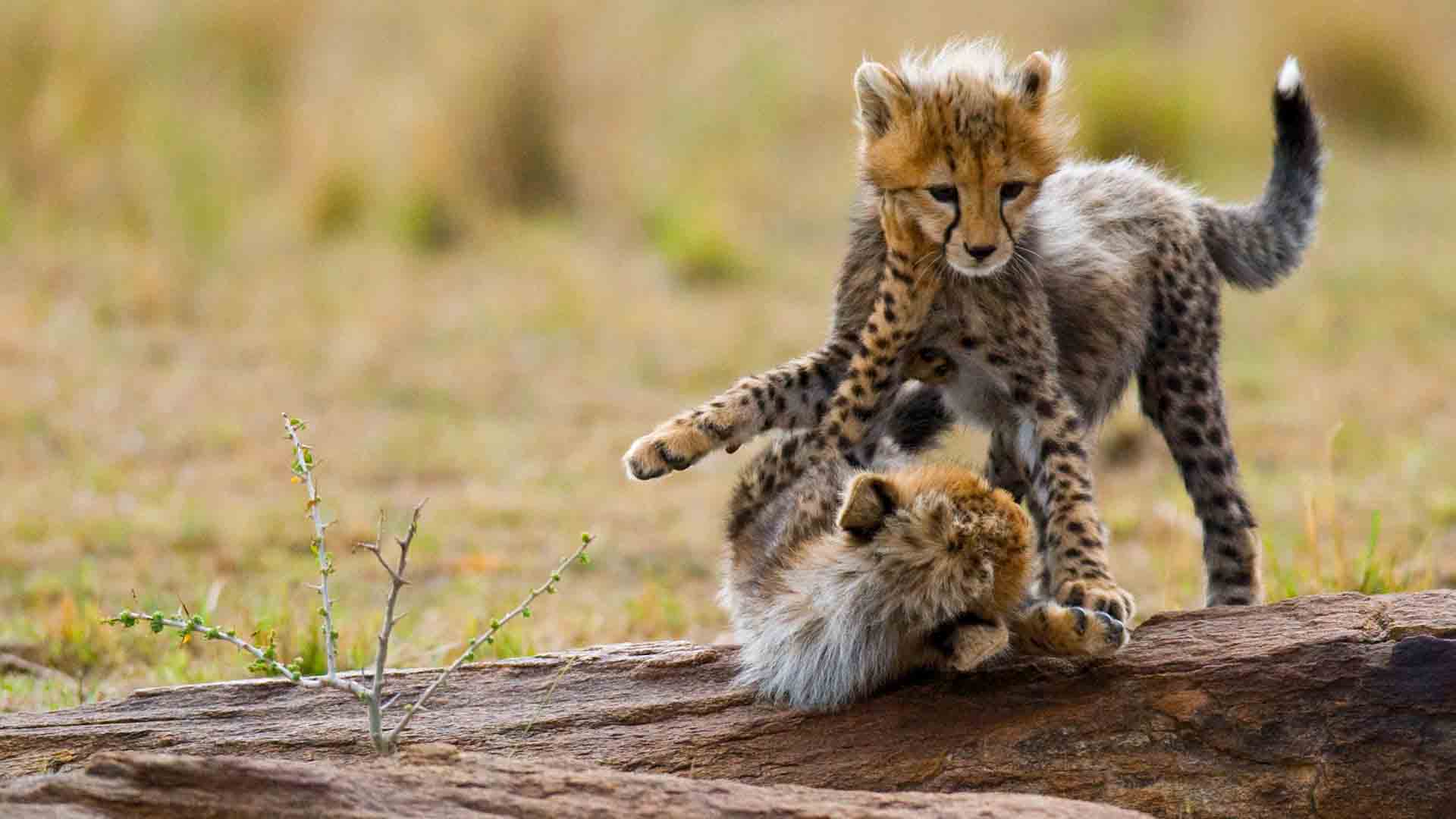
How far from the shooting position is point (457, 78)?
34.5 feet

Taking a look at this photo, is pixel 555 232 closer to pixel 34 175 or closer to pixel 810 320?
pixel 810 320

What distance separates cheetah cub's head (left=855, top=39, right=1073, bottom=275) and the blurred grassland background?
1343 millimetres

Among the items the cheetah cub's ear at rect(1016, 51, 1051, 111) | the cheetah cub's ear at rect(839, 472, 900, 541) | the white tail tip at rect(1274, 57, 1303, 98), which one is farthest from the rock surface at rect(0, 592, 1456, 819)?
the white tail tip at rect(1274, 57, 1303, 98)

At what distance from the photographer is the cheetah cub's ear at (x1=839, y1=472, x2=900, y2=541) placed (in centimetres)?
281

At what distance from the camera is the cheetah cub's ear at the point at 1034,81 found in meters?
3.40

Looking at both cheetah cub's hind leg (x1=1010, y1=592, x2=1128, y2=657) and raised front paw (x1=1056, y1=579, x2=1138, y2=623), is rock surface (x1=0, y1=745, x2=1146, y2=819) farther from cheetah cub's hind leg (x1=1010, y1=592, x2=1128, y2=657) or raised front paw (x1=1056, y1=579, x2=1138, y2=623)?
raised front paw (x1=1056, y1=579, x2=1138, y2=623)

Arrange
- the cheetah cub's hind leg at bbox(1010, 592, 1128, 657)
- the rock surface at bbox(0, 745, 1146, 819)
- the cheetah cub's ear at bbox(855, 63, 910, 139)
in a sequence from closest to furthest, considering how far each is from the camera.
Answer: the rock surface at bbox(0, 745, 1146, 819)
the cheetah cub's hind leg at bbox(1010, 592, 1128, 657)
the cheetah cub's ear at bbox(855, 63, 910, 139)

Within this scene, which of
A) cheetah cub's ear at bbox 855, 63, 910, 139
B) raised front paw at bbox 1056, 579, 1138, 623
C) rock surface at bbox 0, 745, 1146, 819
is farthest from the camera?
cheetah cub's ear at bbox 855, 63, 910, 139

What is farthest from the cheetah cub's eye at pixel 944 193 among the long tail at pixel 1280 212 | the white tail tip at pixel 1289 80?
the white tail tip at pixel 1289 80

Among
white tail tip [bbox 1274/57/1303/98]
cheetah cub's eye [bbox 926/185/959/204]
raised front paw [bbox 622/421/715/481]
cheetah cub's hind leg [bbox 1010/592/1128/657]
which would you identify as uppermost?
white tail tip [bbox 1274/57/1303/98]

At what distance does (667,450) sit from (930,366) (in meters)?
0.62

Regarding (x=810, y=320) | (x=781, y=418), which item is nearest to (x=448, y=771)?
(x=781, y=418)

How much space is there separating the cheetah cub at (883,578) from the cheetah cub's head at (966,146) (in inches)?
3.9

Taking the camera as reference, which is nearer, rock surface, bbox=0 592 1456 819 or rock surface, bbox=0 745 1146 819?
rock surface, bbox=0 745 1146 819
